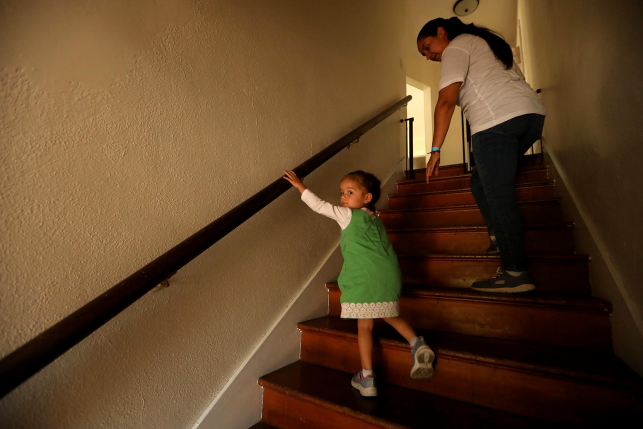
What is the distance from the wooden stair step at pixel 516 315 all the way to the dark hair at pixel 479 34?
1079 mm

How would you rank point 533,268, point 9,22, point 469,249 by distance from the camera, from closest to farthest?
1. point 9,22
2. point 533,268
3. point 469,249

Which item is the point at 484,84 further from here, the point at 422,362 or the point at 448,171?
the point at 448,171

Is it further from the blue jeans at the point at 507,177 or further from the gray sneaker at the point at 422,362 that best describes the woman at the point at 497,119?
the gray sneaker at the point at 422,362

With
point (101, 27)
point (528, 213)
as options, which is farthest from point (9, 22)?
point (528, 213)

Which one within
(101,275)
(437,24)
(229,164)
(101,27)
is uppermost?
(437,24)

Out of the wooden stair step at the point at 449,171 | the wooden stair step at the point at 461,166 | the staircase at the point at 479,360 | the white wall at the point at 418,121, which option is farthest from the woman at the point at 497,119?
the white wall at the point at 418,121

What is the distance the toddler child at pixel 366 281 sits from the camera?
1234 mm

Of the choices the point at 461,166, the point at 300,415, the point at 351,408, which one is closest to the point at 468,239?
the point at 351,408

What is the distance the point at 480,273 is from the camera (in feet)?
5.50

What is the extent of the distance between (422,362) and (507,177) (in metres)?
0.89

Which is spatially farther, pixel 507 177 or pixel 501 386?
pixel 507 177

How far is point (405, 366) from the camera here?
1294 mm

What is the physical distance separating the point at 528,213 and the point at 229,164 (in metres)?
1.88

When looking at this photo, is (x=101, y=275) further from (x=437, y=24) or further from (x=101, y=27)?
(x=437, y=24)
